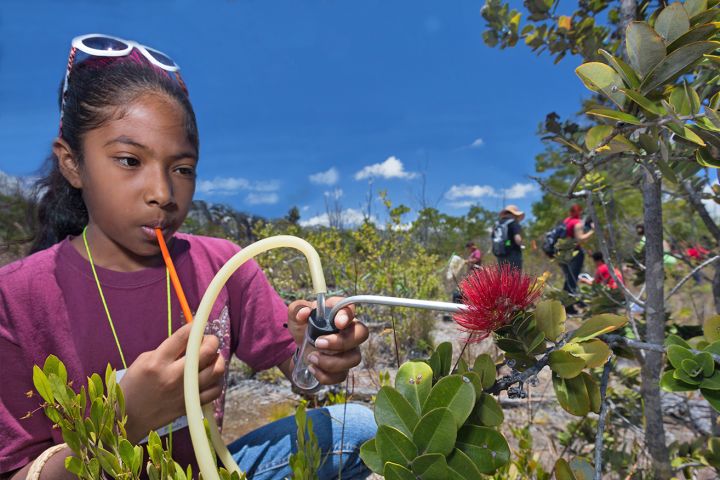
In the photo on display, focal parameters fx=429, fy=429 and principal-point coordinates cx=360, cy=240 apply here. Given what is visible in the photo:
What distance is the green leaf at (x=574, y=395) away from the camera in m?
0.44

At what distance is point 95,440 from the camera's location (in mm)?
449

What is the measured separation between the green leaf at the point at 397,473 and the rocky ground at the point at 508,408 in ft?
3.55

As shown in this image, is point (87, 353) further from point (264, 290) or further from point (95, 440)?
point (95, 440)

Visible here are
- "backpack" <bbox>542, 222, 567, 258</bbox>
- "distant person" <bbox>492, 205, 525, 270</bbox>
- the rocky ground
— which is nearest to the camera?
the rocky ground

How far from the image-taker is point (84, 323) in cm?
94

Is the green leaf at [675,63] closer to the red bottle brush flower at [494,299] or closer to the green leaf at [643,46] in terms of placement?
the green leaf at [643,46]

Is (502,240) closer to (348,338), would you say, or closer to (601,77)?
(348,338)

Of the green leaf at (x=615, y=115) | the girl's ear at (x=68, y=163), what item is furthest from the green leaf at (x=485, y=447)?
the girl's ear at (x=68, y=163)

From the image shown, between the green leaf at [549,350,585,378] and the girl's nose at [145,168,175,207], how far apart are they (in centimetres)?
74

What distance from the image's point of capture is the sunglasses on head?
1004mm

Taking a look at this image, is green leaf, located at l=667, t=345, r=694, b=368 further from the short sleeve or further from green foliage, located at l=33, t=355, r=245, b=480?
the short sleeve

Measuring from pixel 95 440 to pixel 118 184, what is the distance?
0.55 meters

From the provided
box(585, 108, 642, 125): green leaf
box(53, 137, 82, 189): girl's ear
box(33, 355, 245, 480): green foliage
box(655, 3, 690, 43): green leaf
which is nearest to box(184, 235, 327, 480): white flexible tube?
box(33, 355, 245, 480): green foliage

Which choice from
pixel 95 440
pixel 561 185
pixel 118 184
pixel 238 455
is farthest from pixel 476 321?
pixel 561 185
